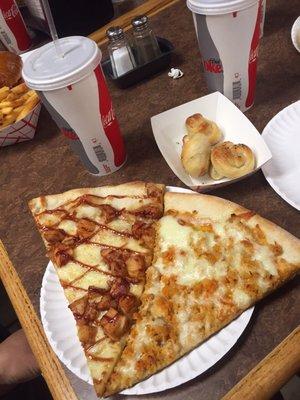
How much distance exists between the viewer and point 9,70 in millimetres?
1345

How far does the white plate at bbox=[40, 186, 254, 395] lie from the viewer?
27.4 inches

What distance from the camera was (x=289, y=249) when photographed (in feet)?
2.54

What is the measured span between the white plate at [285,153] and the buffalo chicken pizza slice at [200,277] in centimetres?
10

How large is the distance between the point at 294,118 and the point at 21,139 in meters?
0.77

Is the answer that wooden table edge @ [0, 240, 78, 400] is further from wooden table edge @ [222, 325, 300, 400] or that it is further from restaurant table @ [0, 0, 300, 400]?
wooden table edge @ [222, 325, 300, 400]

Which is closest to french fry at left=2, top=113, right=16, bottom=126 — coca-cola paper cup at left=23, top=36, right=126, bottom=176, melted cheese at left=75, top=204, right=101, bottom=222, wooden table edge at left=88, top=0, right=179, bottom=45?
coca-cola paper cup at left=23, top=36, right=126, bottom=176

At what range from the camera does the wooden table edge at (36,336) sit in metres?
0.76

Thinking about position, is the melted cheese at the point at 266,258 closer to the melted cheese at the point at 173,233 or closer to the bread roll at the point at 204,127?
the melted cheese at the point at 173,233

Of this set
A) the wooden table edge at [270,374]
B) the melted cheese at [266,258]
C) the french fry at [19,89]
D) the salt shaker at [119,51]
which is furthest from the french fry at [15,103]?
the wooden table edge at [270,374]

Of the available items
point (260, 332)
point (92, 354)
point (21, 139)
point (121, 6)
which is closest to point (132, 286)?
point (92, 354)

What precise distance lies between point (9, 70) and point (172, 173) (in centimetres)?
69

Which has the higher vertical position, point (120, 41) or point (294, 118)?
point (120, 41)

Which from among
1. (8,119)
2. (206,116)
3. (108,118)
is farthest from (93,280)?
(8,119)

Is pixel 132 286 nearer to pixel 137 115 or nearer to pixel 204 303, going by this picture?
pixel 204 303
